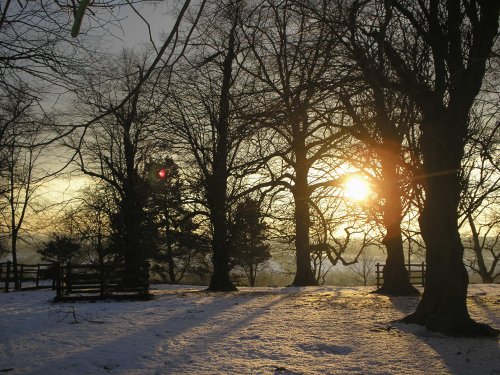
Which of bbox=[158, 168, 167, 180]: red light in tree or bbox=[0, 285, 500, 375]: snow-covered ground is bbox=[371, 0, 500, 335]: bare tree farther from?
bbox=[158, 168, 167, 180]: red light in tree

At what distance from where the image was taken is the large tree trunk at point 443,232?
7.57m

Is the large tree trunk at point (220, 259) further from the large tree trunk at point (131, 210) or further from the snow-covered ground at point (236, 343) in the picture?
the snow-covered ground at point (236, 343)

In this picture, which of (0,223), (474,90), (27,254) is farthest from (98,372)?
(27,254)

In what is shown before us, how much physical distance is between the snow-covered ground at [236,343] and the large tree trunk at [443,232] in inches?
18.8

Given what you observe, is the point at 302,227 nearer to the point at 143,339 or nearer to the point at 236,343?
the point at 236,343

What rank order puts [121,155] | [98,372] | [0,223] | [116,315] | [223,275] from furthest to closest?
[0,223], [121,155], [223,275], [116,315], [98,372]

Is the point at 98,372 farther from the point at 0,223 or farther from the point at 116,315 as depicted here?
the point at 0,223

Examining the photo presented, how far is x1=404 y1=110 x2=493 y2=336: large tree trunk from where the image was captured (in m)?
7.57

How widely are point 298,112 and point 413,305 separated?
804cm

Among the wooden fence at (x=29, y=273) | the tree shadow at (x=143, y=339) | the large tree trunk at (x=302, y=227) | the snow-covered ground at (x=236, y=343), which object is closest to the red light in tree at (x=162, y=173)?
the large tree trunk at (x=302, y=227)

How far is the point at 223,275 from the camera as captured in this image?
58.6 feet

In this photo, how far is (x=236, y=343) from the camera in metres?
6.96

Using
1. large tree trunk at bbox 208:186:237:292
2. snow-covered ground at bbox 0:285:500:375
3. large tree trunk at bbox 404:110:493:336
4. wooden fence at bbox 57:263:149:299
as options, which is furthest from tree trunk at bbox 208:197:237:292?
large tree trunk at bbox 404:110:493:336

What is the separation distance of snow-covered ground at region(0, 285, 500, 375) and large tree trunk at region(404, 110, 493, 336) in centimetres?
48
